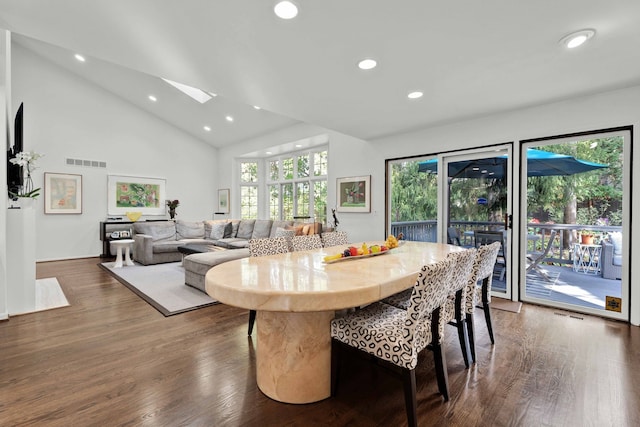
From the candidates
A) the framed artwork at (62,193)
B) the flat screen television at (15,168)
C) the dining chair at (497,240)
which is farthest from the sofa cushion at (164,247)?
the dining chair at (497,240)

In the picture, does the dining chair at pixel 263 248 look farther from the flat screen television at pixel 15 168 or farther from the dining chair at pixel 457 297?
the flat screen television at pixel 15 168

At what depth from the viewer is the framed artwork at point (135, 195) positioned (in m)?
7.27

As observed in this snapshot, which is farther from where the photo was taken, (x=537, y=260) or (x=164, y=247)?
(x=164, y=247)

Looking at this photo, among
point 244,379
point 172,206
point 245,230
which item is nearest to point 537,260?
point 244,379

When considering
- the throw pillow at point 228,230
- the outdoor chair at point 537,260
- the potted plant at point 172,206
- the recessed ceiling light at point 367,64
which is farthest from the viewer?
the potted plant at point 172,206

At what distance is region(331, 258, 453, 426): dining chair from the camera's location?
1.48m

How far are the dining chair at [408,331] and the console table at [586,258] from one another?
9.48 feet

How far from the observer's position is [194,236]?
7.16 metres

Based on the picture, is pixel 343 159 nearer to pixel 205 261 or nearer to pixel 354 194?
pixel 354 194

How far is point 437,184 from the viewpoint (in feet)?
14.8

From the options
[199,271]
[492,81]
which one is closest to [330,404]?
[199,271]

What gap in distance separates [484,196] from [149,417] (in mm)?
4284

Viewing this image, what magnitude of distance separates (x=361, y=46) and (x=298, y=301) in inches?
80.4

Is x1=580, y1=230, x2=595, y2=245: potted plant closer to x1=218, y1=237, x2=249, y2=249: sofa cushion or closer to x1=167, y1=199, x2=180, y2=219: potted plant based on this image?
x1=218, y1=237, x2=249, y2=249: sofa cushion
